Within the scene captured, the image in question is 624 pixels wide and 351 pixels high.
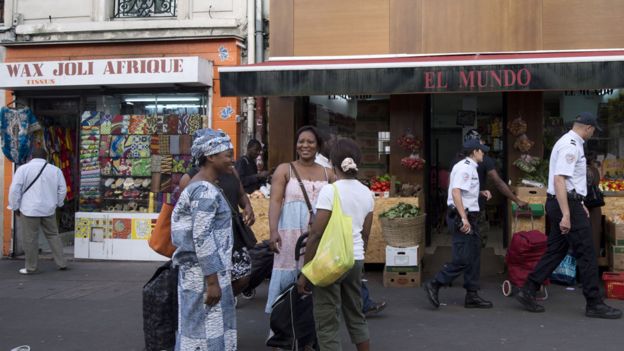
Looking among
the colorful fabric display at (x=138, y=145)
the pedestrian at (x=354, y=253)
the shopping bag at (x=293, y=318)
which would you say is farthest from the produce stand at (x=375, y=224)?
the pedestrian at (x=354, y=253)

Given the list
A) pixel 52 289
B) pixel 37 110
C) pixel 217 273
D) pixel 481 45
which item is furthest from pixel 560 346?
pixel 37 110

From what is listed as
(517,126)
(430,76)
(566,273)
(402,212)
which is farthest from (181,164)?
(566,273)

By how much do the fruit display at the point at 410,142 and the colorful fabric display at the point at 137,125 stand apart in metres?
4.01

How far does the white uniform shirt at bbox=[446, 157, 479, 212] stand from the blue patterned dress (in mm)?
3015

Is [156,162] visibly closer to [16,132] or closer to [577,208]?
[16,132]

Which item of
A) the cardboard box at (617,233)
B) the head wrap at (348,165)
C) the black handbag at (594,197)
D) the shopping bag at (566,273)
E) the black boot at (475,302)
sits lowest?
the black boot at (475,302)

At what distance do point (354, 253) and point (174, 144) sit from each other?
6.26 m

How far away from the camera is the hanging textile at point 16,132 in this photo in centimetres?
1038

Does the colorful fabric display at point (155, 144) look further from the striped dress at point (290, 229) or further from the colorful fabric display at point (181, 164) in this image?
the striped dress at point (290, 229)

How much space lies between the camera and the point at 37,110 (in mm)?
10922

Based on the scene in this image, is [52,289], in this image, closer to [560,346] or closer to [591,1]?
[560,346]

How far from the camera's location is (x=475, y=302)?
670 cm

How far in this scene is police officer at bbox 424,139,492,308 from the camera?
21.2ft

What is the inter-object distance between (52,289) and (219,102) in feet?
11.6
